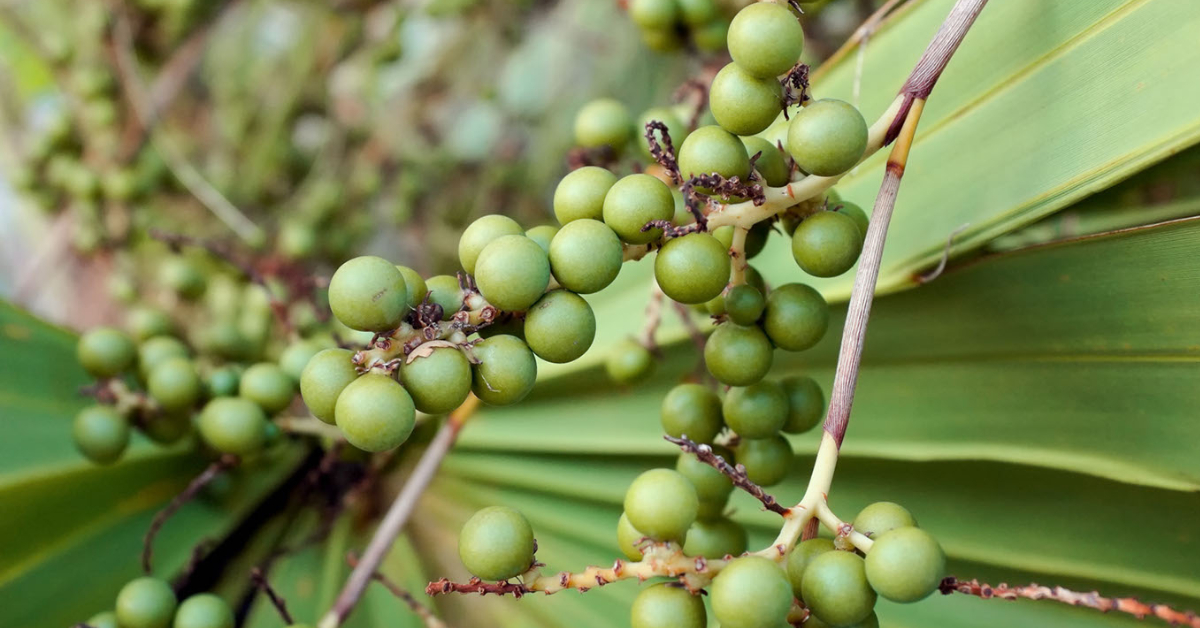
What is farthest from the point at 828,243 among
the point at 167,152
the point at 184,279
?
the point at 167,152

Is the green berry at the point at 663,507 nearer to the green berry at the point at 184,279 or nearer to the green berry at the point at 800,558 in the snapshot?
the green berry at the point at 800,558

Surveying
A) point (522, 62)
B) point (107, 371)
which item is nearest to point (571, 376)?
point (107, 371)

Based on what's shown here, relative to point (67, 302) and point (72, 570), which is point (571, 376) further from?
point (67, 302)

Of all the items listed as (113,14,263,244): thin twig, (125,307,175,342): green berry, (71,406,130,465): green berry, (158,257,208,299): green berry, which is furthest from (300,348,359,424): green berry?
(113,14,263,244): thin twig

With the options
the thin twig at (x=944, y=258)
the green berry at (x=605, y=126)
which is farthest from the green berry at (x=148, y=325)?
the thin twig at (x=944, y=258)

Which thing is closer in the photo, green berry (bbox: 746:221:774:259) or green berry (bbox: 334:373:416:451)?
green berry (bbox: 334:373:416:451)

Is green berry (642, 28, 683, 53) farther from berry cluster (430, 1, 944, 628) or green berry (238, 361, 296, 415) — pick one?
green berry (238, 361, 296, 415)
